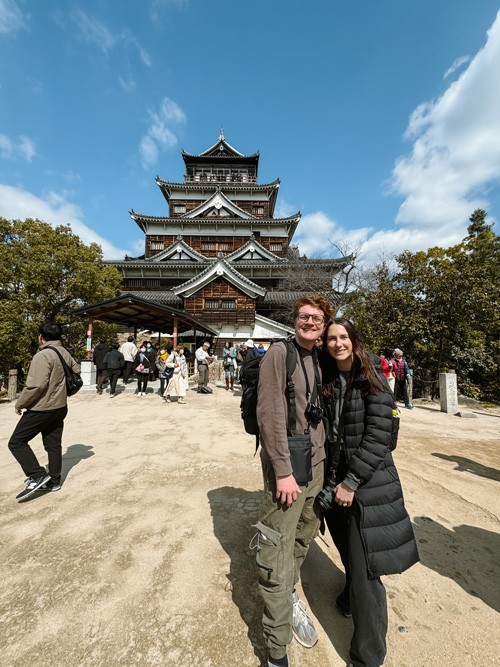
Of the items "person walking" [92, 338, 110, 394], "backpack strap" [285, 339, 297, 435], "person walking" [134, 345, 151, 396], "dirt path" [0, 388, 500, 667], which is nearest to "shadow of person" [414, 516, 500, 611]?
"dirt path" [0, 388, 500, 667]

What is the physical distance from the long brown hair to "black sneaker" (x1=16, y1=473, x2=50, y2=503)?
11.1 ft

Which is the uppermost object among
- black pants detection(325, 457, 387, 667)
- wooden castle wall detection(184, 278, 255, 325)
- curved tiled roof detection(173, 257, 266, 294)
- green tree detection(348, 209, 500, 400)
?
curved tiled roof detection(173, 257, 266, 294)

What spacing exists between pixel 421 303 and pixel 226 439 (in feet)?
32.8

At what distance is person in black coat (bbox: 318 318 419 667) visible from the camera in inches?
55.5

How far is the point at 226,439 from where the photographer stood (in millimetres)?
5035

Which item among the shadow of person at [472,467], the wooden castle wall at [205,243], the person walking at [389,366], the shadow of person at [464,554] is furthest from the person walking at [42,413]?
the wooden castle wall at [205,243]

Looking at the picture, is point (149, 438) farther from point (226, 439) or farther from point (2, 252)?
point (2, 252)

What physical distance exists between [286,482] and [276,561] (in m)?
0.43

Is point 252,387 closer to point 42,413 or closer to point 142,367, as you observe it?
point 42,413

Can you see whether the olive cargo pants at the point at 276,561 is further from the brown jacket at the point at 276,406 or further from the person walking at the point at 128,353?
the person walking at the point at 128,353

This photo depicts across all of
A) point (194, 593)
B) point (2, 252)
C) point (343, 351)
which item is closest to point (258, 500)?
point (194, 593)

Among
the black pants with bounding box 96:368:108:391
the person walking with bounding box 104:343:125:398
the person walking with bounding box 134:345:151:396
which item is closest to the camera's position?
the person walking with bounding box 104:343:125:398

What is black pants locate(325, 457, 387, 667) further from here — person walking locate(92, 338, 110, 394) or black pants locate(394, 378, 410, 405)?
person walking locate(92, 338, 110, 394)

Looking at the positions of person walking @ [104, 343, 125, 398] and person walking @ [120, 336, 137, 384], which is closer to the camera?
person walking @ [104, 343, 125, 398]
